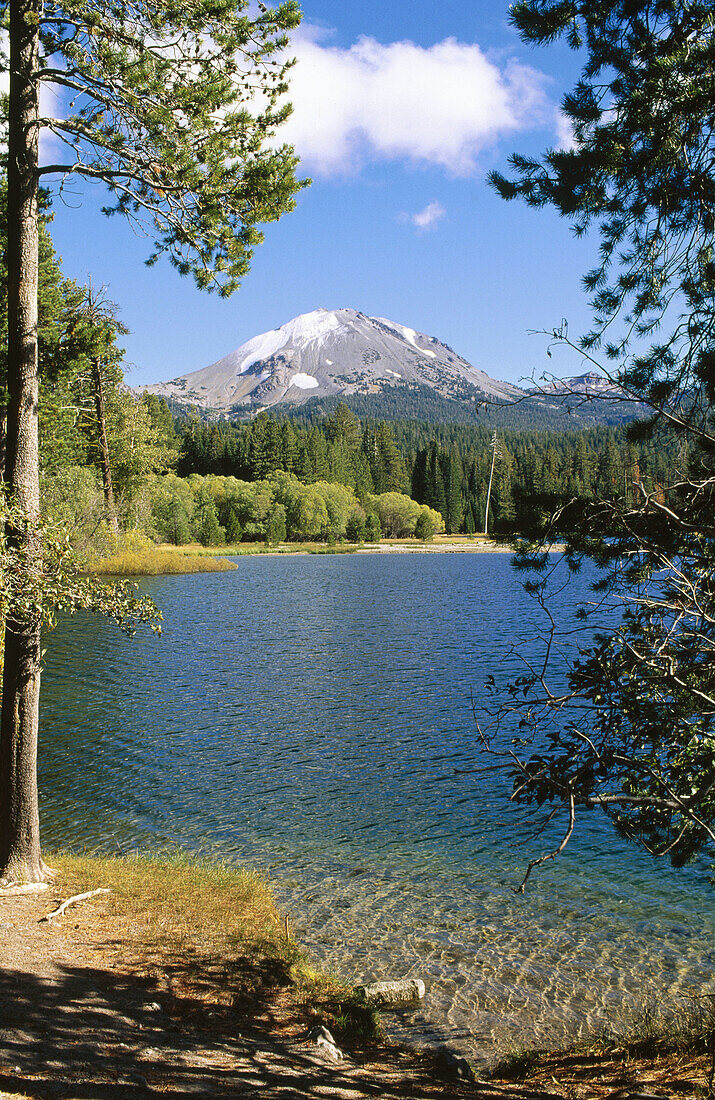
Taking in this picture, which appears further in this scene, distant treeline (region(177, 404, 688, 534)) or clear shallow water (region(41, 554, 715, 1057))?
distant treeline (region(177, 404, 688, 534))

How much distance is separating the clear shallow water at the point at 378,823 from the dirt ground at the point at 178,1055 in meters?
1.13

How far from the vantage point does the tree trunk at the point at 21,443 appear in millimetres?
8078

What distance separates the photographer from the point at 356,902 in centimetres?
948

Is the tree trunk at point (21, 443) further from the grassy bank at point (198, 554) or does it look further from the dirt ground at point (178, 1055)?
the grassy bank at point (198, 554)

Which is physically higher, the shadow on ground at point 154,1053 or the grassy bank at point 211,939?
the shadow on ground at point 154,1053

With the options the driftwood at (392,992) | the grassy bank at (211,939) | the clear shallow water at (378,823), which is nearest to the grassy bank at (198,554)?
the clear shallow water at (378,823)

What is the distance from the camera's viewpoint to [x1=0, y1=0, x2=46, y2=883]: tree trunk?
808 cm

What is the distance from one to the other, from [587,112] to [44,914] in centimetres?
912

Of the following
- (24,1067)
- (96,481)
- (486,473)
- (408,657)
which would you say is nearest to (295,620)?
(408,657)

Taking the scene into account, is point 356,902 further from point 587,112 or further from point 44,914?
point 587,112

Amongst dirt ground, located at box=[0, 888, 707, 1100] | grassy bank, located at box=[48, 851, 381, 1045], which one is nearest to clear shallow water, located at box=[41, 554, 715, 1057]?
grassy bank, located at box=[48, 851, 381, 1045]

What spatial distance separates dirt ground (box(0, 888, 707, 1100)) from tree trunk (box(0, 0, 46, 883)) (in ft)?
5.18

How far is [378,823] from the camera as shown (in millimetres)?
12219

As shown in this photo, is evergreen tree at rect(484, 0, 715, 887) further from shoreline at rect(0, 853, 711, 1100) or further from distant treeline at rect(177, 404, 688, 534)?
distant treeline at rect(177, 404, 688, 534)
